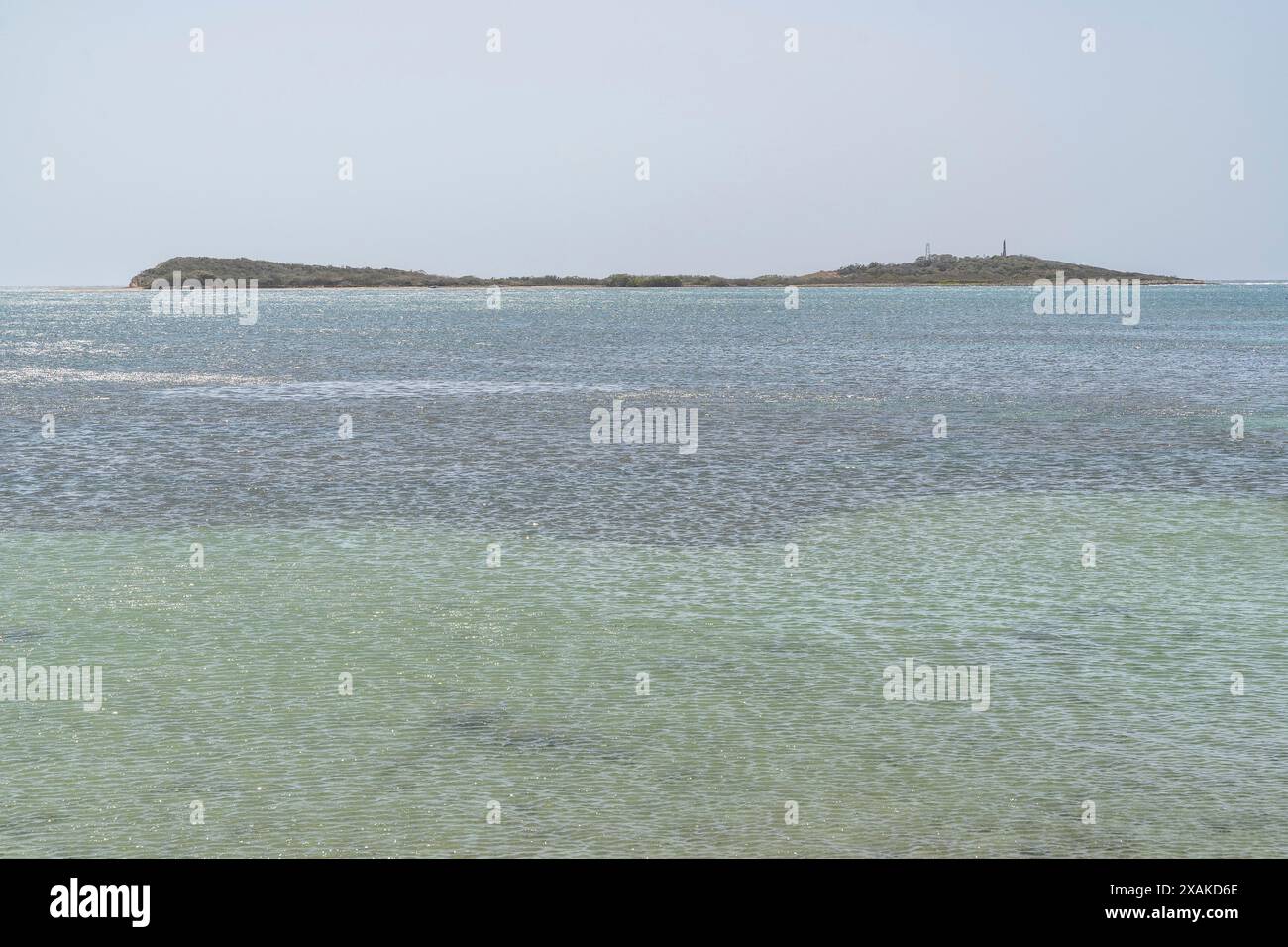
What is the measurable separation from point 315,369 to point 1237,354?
54.2 m

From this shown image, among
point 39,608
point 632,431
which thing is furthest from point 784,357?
point 39,608

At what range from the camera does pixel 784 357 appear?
82.2m

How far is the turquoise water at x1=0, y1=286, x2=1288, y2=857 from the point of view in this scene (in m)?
11.3

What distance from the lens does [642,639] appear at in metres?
16.5

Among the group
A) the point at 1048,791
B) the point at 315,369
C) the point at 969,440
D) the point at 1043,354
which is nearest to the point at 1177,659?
the point at 1048,791

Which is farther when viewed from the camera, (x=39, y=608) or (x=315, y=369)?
(x=315, y=369)

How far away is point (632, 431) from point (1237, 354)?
188 ft

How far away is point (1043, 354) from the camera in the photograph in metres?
86.4

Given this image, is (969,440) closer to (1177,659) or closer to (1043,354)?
(1177,659)

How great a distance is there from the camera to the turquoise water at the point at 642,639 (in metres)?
11.3

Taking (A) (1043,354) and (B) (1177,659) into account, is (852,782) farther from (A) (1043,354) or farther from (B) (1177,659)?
(A) (1043,354)

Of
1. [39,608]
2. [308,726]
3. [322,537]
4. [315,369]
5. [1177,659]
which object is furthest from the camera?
[315,369]
